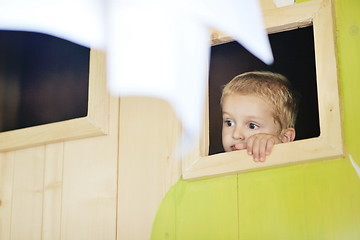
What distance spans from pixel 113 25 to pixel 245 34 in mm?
309

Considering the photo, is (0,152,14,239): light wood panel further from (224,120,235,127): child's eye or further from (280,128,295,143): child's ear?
(280,128,295,143): child's ear

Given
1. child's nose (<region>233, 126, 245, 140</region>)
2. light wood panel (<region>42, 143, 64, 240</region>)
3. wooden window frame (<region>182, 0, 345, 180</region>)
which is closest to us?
wooden window frame (<region>182, 0, 345, 180</region>)

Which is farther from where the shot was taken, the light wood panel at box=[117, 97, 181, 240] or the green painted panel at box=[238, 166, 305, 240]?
the light wood panel at box=[117, 97, 181, 240]

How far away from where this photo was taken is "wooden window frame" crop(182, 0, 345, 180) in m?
1.09

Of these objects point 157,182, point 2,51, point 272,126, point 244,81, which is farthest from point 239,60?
point 2,51

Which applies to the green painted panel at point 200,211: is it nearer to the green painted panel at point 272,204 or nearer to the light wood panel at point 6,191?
the green painted panel at point 272,204

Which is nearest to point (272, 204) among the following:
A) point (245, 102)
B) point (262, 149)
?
point (262, 149)

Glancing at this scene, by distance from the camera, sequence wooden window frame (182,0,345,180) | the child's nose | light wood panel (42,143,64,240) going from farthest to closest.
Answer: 1. light wood panel (42,143,64,240)
2. the child's nose
3. wooden window frame (182,0,345,180)

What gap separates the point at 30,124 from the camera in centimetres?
143

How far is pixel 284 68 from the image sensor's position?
46.8 inches

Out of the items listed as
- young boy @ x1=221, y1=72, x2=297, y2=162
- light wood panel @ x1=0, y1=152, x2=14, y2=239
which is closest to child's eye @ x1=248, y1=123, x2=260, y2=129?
young boy @ x1=221, y1=72, x2=297, y2=162

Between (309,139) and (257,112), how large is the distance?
13 centimetres

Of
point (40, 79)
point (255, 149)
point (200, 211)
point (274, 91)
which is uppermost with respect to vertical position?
point (40, 79)

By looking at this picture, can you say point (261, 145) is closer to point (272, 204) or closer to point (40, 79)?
point (272, 204)
